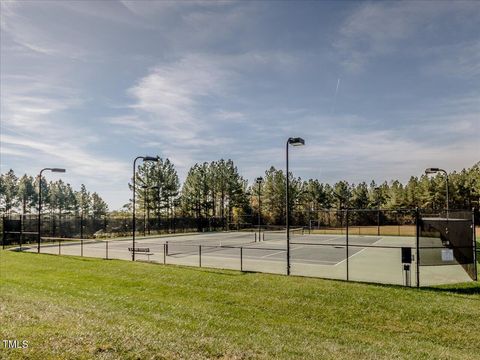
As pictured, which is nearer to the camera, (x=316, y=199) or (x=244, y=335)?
(x=244, y=335)

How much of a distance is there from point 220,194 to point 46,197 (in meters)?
41.2

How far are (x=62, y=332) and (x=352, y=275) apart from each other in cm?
1391

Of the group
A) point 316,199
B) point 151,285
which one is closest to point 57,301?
point 151,285

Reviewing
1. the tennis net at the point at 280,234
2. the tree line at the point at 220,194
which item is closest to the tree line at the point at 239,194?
the tree line at the point at 220,194

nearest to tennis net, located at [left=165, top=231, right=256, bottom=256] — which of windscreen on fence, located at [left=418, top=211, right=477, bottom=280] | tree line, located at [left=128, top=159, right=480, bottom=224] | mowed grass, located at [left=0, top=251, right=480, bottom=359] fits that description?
mowed grass, located at [left=0, top=251, right=480, bottom=359]

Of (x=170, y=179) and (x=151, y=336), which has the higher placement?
(x=170, y=179)

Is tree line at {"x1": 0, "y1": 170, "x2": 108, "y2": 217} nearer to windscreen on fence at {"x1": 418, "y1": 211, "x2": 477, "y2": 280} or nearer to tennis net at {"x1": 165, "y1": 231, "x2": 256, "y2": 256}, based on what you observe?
tennis net at {"x1": 165, "y1": 231, "x2": 256, "y2": 256}

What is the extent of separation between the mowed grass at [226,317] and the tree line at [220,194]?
140 ft

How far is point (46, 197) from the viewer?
275 feet

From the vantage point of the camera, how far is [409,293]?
→ 42.3 feet

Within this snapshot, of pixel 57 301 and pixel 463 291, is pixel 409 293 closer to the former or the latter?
pixel 463 291

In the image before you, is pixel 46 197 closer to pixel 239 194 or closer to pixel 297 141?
pixel 239 194

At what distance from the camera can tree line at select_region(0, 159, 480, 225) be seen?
202 ft

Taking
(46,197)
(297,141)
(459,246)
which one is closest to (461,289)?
(459,246)
